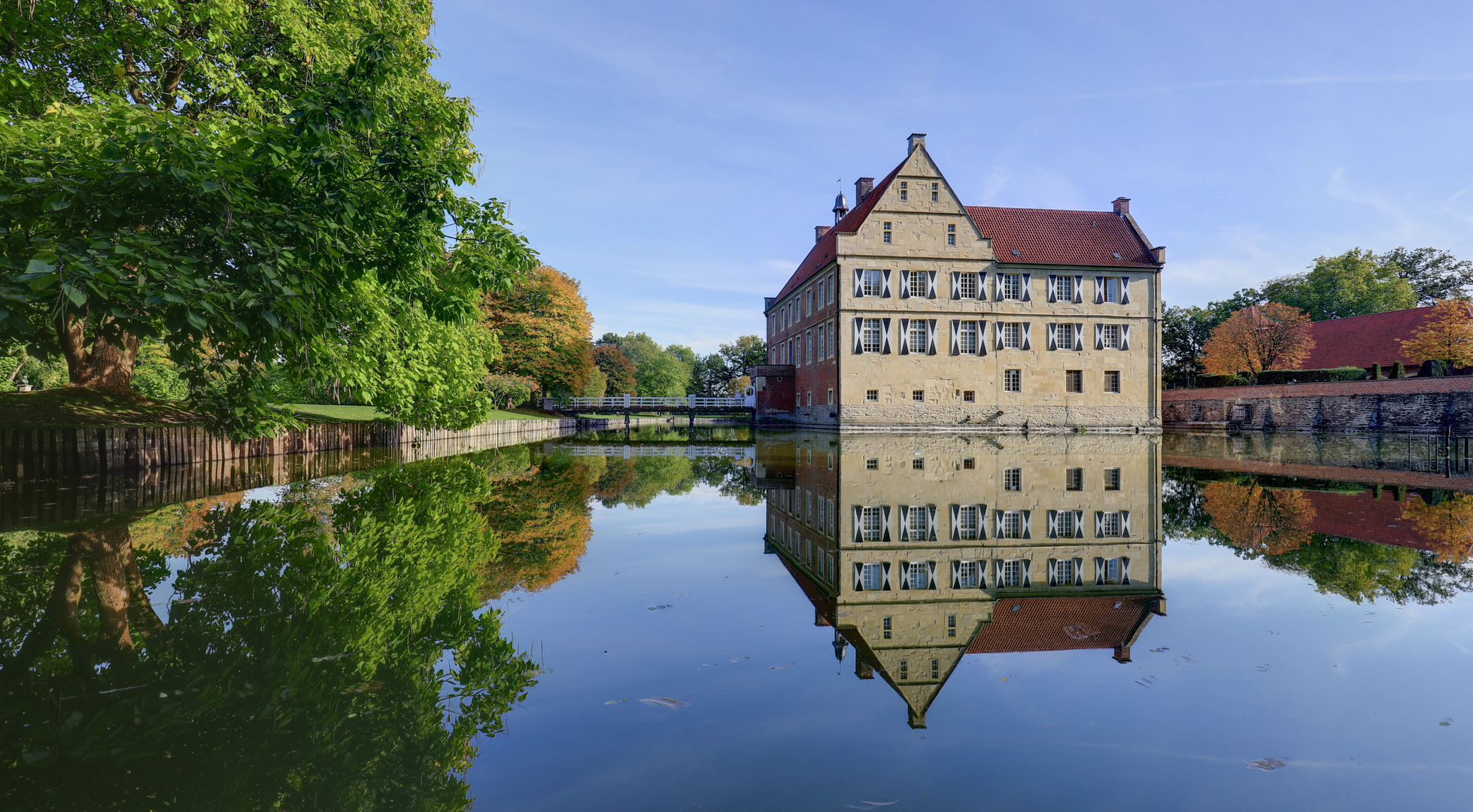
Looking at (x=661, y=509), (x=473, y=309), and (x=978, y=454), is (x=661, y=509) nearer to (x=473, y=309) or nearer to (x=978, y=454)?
(x=473, y=309)

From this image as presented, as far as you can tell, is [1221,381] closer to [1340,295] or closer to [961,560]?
[1340,295]

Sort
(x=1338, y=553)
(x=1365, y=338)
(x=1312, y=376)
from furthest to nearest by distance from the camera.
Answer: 1. (x=1365, y=338)
2. (x=1312, y=376)
3. (x=1338, y=553)

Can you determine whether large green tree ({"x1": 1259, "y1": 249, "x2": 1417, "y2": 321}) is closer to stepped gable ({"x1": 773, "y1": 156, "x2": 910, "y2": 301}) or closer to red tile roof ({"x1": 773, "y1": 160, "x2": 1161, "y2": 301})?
red tile roof ({"x1": 773, "y1": 160, "x2": 1161, "y2": 301})

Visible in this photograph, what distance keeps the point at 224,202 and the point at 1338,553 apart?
12.3 metres

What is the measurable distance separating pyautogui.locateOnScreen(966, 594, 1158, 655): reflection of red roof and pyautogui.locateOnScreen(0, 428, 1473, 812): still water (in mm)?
30

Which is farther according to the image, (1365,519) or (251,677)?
(1365,519)

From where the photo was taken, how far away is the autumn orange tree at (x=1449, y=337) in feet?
120

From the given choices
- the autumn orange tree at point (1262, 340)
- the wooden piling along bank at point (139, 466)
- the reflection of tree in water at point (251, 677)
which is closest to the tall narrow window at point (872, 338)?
the wooden piling along bank at point (139, 466)

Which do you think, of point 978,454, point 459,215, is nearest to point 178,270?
point 459,215

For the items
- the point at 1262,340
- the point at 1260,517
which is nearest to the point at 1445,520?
the point at 1260,517

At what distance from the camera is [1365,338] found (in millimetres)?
46000

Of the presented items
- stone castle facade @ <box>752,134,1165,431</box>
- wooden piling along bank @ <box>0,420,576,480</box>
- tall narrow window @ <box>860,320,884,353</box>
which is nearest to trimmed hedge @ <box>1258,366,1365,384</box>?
stone castle facade @ <box>752,134,1165,431</box>

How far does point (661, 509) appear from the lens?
9.27 meters

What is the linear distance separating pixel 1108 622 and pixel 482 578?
4385 mm
